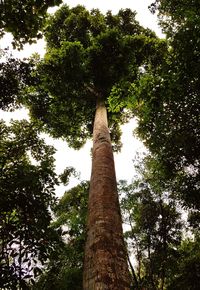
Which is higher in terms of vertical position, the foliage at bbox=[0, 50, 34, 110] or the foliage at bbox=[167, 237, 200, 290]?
the foliage at bbox=[0, 50, 34, 110]

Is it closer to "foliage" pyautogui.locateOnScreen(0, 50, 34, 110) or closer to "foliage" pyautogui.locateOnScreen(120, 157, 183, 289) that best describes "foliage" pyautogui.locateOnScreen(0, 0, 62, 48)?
"foliage" pyautogui.locateOnScreen(0, 50, 34, 110)

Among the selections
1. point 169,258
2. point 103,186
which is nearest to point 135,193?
point 169,258

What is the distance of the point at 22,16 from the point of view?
6.57 metres

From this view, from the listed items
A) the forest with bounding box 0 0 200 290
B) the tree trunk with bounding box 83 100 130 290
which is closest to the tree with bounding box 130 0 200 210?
the forest with bounding box 0 0 200 290

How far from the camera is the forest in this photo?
15.4 feet

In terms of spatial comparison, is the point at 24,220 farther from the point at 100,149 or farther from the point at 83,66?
the point at 83,66

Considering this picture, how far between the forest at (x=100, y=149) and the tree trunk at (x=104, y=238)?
0.02 metres

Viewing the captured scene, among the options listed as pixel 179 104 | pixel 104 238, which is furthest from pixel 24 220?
pixel 179 104

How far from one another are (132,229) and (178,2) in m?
9.65

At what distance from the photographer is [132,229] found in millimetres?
13930

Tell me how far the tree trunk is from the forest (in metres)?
0.02

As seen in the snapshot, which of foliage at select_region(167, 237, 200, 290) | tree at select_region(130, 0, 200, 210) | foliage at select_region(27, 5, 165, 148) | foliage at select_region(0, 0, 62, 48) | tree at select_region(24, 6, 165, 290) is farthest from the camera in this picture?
foliage at select_region(27, 5, 165, 148)

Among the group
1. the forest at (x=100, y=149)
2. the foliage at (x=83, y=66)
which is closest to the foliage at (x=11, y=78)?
the forest at (x=100, y=149)

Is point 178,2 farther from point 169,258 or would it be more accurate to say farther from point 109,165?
point 169,258
